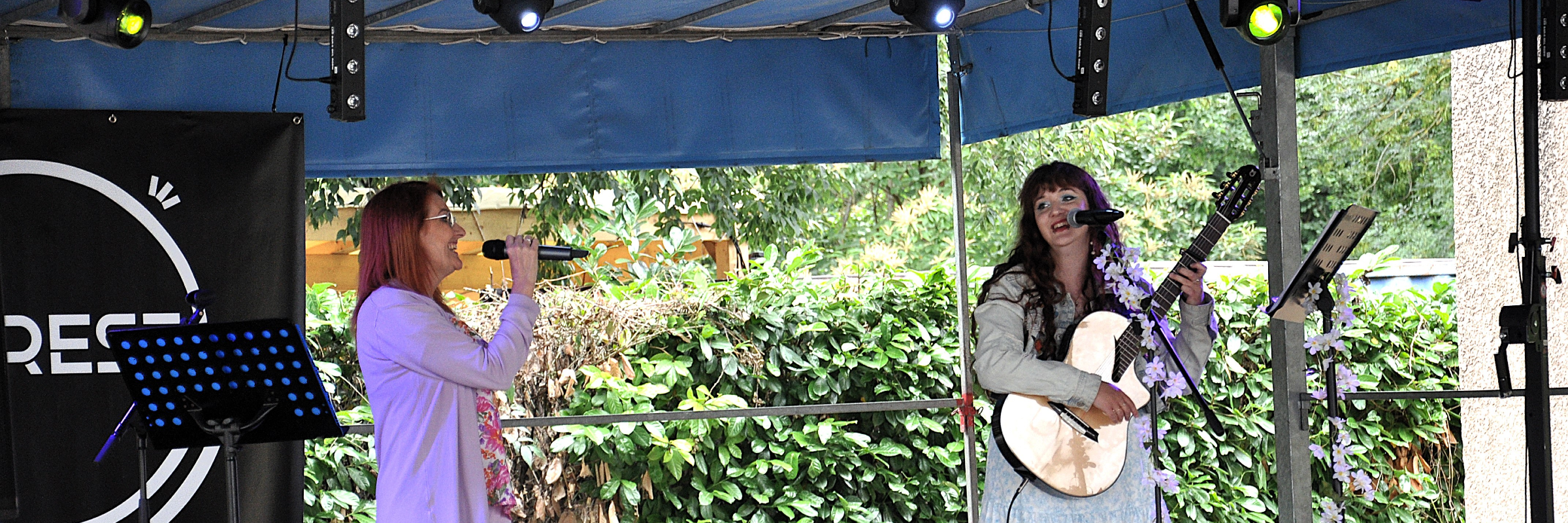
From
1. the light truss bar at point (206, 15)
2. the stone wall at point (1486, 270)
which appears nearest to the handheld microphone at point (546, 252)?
the light truss bar at point (206, 15)

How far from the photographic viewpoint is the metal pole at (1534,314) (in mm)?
2967

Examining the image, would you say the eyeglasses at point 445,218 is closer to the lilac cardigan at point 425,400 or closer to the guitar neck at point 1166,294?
the lilac cardigan at point 425,400

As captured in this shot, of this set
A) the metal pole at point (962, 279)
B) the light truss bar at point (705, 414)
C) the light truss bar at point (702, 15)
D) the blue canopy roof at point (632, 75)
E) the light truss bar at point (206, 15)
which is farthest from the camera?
the metal pole at point (962, 279)

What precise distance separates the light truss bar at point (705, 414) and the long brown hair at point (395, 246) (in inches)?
57.6

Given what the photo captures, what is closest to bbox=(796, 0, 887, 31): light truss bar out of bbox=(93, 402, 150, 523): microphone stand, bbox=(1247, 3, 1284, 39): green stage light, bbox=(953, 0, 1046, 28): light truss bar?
bbox=(953, 0, 1046, 28): light truss bar

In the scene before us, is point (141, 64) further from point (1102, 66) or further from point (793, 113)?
point (1102, 66)

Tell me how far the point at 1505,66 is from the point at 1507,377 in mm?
2802

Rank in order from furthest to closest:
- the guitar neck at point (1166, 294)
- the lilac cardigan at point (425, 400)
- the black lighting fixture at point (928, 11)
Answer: the black lighting fixture at point (928, 11) < the guitar neck at point (1166, 294) < the lilac cardigan at point (425, 400)

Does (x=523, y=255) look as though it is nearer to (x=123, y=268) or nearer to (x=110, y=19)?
(x=110, y=19)

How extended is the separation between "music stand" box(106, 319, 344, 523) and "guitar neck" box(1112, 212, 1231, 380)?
6.06 feet

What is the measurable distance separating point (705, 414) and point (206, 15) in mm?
1995

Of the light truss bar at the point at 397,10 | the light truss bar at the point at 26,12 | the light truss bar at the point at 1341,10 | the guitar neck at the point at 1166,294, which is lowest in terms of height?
the guitar neck at the point at 1166,294

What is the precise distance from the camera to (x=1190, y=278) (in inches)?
120

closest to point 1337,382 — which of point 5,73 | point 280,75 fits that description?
point 280,75
